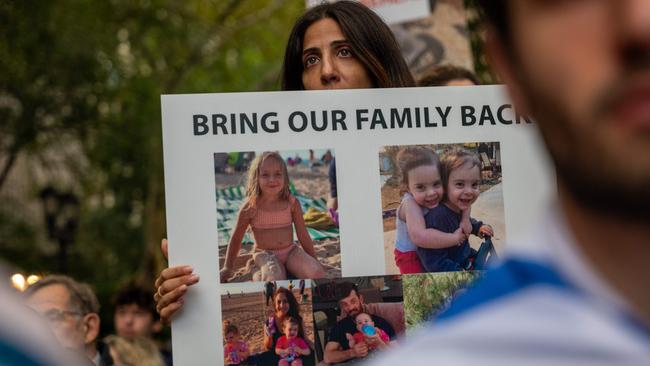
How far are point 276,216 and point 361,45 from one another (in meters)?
0.70

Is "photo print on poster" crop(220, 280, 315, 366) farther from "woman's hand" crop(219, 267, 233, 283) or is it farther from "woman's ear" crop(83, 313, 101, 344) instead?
"woman's ear" crop(83, 313, 101, 344)

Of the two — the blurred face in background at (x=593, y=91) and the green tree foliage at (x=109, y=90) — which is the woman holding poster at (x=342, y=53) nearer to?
the blurred face in background at (x=593, y=91)

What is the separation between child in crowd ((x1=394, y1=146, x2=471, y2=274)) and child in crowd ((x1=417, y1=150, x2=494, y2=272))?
0.01 meters

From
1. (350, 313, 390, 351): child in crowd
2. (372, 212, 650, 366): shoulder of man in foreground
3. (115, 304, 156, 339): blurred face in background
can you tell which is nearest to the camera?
(372, 212, 650, 366): shoulder of man in foreground

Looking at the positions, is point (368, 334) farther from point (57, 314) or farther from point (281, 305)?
point (57, 314)

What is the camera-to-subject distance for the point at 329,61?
348 centimetres

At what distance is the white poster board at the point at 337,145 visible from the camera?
9.89 feet

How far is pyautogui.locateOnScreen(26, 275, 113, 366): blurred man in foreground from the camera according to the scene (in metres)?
5.39

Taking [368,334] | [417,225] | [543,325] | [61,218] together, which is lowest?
[368,334]

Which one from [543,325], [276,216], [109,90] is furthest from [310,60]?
[109,90]

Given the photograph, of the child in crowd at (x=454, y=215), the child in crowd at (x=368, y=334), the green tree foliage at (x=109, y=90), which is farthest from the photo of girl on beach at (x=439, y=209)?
the green tree foliage at (x=109, y=90)

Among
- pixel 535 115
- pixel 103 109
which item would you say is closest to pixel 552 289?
pixel 535 115

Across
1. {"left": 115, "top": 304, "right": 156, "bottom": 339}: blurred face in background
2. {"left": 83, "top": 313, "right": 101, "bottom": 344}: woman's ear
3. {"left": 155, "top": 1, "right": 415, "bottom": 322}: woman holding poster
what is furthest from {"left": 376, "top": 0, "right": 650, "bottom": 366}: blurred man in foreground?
{"left": 115, "top": 304, "right": 156, "bottom": 339}: blurred face in background

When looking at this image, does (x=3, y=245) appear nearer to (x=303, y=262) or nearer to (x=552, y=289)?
(x=303, y=262)
